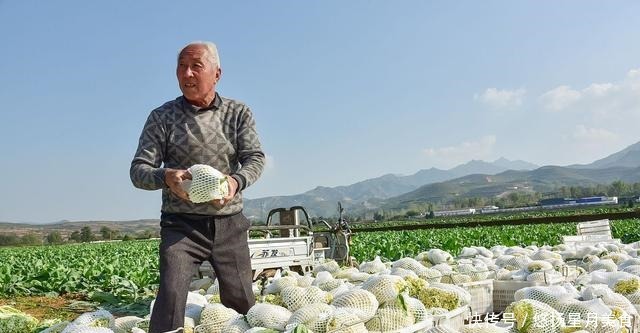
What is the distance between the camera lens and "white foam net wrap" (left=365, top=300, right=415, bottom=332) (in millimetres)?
3318

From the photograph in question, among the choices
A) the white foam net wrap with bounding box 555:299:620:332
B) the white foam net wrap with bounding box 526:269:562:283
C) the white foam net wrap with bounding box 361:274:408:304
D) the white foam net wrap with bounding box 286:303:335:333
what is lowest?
the white foam net wrap with bounding box 555:299:620:332

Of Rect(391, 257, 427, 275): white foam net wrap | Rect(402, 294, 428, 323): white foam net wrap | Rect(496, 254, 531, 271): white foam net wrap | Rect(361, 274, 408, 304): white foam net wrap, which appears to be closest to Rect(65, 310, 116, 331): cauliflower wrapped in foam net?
Rect(361, 274, 408, 304): white foam net wrap

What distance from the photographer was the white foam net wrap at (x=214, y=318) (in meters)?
3.28

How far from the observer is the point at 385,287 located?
3.74 meters

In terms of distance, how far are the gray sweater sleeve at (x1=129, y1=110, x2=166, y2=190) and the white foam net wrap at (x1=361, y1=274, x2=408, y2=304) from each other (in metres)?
1.41

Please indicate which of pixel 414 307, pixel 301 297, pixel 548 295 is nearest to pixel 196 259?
pixel 301 297

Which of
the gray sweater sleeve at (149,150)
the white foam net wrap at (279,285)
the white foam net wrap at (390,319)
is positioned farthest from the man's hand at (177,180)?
the white foam net wrap at (279,285)

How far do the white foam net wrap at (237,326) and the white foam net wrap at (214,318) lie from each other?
4 cm

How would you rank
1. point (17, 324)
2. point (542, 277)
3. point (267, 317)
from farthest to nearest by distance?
point (542, 277)
point (17, 324)
point (267, 317)

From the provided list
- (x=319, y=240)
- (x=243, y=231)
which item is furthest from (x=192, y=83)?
(x=319, y=240)

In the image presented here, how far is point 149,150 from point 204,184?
0.48 metres

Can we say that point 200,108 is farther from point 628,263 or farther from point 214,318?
point 628,263

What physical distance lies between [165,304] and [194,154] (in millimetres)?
779

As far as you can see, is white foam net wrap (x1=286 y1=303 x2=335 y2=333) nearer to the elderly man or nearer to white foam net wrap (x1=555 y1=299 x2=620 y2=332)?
the elderly man
